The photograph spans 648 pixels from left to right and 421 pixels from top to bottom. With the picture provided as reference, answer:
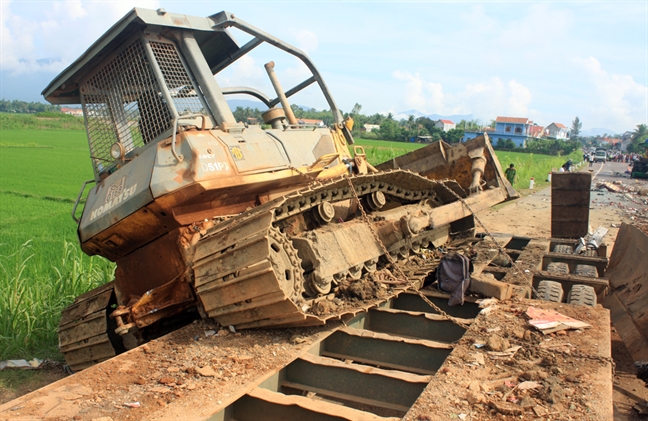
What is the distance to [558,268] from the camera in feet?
20.2

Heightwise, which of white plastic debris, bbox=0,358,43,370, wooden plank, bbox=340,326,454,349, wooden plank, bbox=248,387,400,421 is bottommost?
white plastic debris, bbox=0,358,43,370

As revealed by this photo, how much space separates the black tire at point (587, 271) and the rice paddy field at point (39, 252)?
5.64m

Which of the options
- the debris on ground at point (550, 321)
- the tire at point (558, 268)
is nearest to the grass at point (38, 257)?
the debris on ground at point (550, 321)

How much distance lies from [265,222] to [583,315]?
2461 mm

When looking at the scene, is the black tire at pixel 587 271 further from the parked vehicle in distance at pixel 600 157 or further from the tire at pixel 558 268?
the parked vehicle in distance at pixel 600 157

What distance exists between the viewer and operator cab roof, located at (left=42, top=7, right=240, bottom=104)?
14.8 feet

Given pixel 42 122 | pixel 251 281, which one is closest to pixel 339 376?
pixel 251 281

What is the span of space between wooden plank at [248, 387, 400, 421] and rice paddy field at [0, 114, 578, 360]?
12.0 ft

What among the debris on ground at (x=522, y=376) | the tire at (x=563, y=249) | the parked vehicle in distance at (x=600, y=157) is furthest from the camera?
the parked vehicle in distance at (x=600, y=157)

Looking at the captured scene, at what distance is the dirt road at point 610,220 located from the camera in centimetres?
466

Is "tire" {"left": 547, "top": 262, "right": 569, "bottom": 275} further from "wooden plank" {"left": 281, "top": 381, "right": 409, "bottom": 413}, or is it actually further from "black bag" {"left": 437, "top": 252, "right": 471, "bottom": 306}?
"wooden plank" {"left": 281, "top": 381, "right": 409, "bottom": 413}

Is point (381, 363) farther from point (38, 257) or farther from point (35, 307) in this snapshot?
point (38, 257)

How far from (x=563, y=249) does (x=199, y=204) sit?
5.12 m

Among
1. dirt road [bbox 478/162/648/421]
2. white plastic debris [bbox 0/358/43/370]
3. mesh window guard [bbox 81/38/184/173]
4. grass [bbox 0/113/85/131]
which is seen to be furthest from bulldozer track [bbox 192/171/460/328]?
grass [bbox 0/113/85/131]
